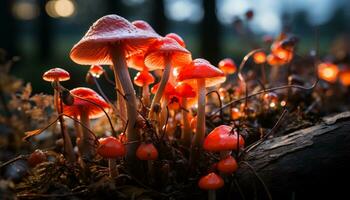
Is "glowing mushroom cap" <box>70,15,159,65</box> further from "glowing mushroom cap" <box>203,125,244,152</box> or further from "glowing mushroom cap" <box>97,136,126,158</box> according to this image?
"glowing mushroom cap" <box>203,125,244,152</box>

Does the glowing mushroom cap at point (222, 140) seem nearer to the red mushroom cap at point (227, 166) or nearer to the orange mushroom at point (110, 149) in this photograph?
the red mushroom cap at point (227, 166)

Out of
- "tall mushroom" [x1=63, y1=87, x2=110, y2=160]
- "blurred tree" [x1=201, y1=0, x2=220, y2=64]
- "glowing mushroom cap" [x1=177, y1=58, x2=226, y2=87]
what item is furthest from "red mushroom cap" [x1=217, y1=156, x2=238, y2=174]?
"blurred tree" [x1=201, y1=0, x2=220, y2=64]

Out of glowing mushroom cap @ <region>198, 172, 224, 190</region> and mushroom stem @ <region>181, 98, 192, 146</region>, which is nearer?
glowing mushroom cap @ <region>198, 172, 224, 190</region>

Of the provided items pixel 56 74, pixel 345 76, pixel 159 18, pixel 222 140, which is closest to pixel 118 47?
pixel 56 74

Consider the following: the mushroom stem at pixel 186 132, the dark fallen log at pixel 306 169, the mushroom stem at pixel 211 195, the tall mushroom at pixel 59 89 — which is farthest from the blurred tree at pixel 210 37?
the mushroom stem at pixel 211 195

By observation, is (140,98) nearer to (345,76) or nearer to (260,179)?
(260,179)
